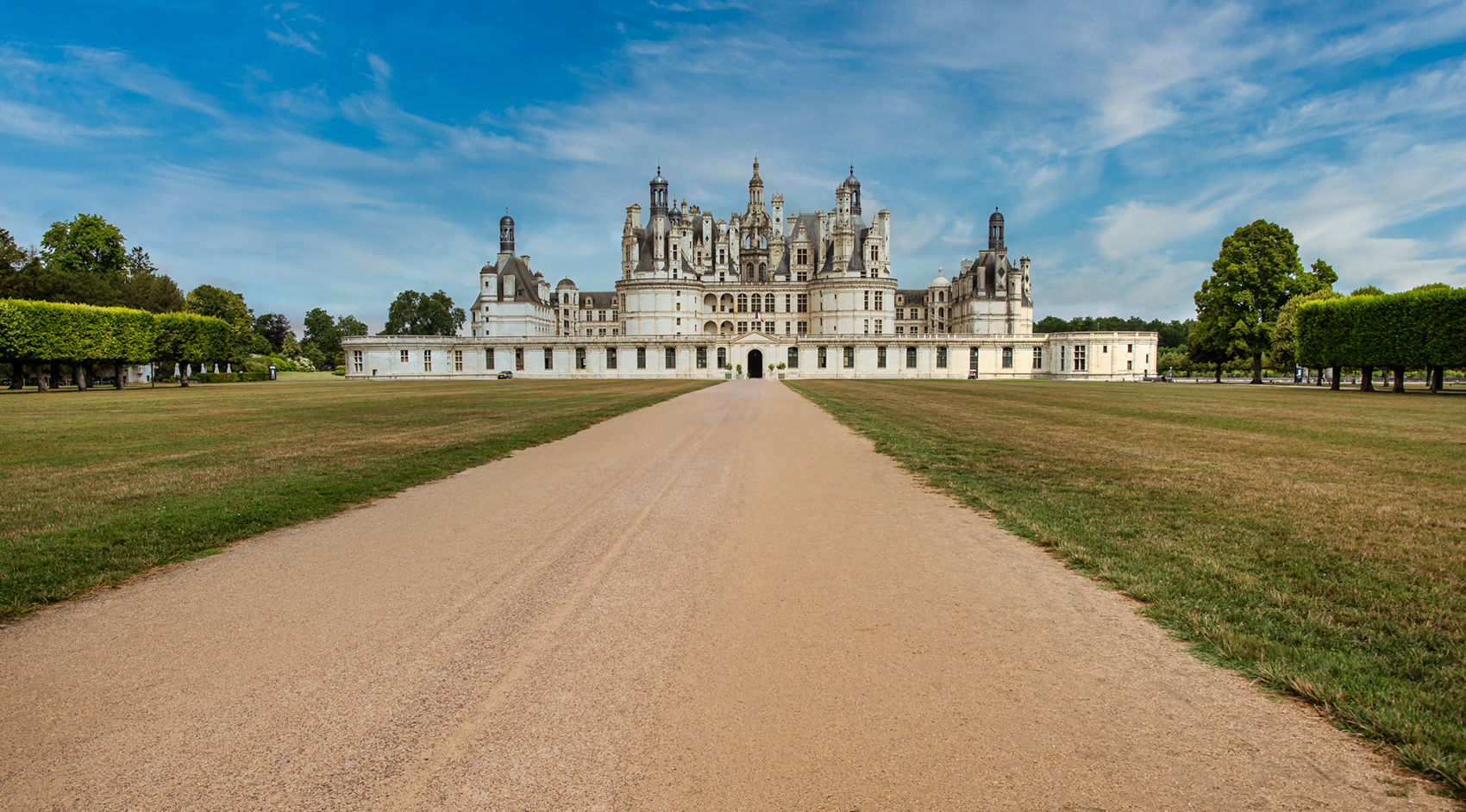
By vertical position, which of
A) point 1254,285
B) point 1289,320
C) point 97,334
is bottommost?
point 97,334

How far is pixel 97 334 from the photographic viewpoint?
45.6 meters

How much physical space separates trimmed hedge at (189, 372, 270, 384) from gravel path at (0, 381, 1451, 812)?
7453 centimetres

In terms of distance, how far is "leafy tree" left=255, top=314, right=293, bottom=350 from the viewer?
120250mm

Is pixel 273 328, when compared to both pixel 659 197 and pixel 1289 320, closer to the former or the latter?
pixel 659 197

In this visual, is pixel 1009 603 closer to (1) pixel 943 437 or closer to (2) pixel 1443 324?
(1) pixel 943 437

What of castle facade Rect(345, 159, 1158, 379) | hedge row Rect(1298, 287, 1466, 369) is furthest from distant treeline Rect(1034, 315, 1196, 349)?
hedge row Rect(1298, 287, 1466, 369)

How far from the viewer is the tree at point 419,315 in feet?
385

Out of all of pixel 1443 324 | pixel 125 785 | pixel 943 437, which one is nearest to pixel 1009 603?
pixel 125 785

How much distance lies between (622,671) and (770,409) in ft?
73.2

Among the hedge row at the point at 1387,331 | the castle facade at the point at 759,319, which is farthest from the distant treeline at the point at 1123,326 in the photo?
the hedge row at the point at 1387,331

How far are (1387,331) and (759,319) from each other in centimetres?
6774

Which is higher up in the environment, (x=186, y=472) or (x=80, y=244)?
(x=80, y=244)

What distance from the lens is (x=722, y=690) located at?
3.76 metres

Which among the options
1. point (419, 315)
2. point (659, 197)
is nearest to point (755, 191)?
point (659, 197)
